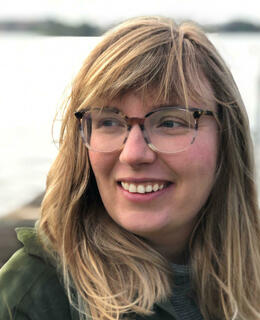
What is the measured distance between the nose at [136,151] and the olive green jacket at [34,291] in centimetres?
38

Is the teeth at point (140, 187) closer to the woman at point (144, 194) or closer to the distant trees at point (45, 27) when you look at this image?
the woman at point (144, 194)

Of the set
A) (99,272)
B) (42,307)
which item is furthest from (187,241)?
(42,307)

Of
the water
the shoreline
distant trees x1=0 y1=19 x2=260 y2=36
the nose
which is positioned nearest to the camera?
the nose

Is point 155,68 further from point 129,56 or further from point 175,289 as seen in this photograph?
point 175,289

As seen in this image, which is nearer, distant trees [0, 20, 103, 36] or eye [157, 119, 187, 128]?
eye [157, 119, 187, 128]

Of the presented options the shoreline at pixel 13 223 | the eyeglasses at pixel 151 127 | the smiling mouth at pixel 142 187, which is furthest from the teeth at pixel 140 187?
the shoreline at pixel 13 223

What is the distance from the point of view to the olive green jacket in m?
1.61

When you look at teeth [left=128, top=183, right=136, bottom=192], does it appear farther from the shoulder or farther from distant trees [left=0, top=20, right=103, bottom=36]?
distant trees [left=0, top=20, right=103, bottom=36]

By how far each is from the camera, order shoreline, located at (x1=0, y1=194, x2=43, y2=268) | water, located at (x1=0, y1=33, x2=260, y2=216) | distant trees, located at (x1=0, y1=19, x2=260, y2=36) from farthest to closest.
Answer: shoreline, located at (x1=0, y1=194, x2=43, y2=268) → water, located at (x1=0, y1=33, x2=260, y2=216) → distant trees, located at (x1=0, y1=19, x2=260, y2=36)

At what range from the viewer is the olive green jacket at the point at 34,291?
161 cm

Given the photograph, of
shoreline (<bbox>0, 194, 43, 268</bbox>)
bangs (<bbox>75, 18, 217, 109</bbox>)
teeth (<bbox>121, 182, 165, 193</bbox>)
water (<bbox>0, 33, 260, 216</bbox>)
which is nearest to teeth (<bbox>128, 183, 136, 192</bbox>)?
teeth (<bbox>121, 182, 165, 193</bbox>)

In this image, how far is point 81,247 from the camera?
1.79 m

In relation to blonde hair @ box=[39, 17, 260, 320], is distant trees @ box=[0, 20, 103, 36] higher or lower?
higher

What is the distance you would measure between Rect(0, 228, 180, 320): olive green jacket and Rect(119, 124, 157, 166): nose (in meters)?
0.38
